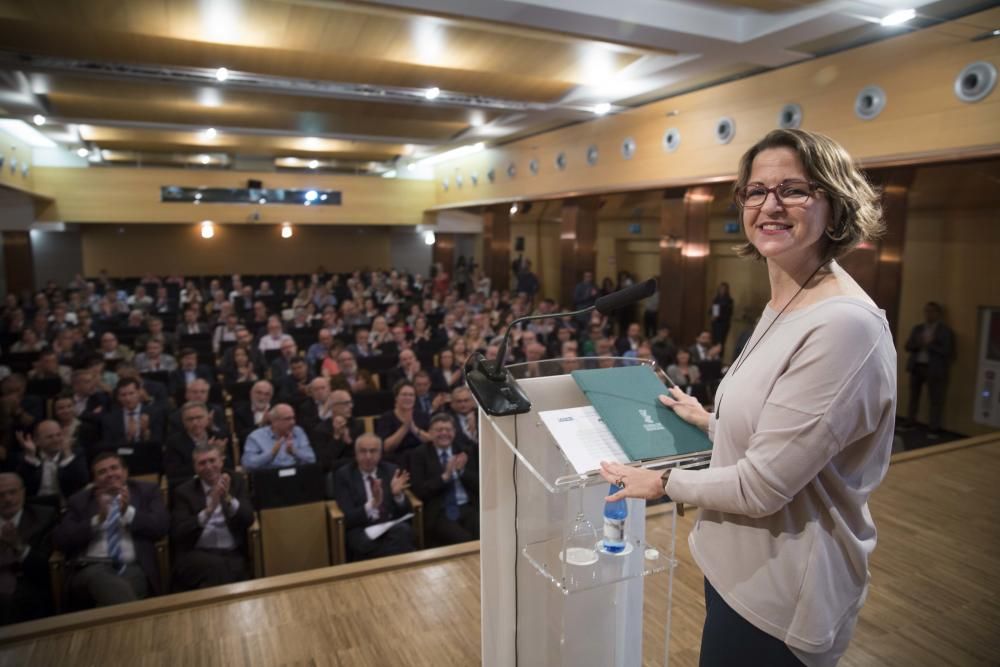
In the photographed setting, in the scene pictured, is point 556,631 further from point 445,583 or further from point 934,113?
point 934,113

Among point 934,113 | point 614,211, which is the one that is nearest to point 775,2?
point 934,113

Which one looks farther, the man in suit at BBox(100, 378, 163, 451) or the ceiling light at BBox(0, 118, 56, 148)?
the ceiling light at BBox(0, 118, 56, 148)

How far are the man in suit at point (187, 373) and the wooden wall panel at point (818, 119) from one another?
6.37 meters

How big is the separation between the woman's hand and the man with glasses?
153 inches

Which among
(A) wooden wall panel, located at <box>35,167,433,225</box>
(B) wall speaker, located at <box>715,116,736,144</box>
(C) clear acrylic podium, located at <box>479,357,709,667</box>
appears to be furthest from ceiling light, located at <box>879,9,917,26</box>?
(A) wooden wall panel, located at <box>35,167,433,225</box>

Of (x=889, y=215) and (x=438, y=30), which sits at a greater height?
(x=438, y=30)

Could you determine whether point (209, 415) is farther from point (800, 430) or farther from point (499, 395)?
point (800, 430)

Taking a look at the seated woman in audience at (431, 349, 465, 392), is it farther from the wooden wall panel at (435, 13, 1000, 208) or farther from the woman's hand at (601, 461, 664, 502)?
the woman's hand at (601, 461, 664, 502)

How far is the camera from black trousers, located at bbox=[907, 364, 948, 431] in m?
8.24

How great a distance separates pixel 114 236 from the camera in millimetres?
18719

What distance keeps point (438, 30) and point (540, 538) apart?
5.58m

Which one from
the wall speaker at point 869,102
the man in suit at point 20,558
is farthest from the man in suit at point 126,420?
the wall speaker at point 869,102

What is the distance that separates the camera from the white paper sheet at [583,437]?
5.09ft

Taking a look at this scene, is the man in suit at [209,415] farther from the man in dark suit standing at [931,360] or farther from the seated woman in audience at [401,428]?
the man in dark suit standing at [931,360]
